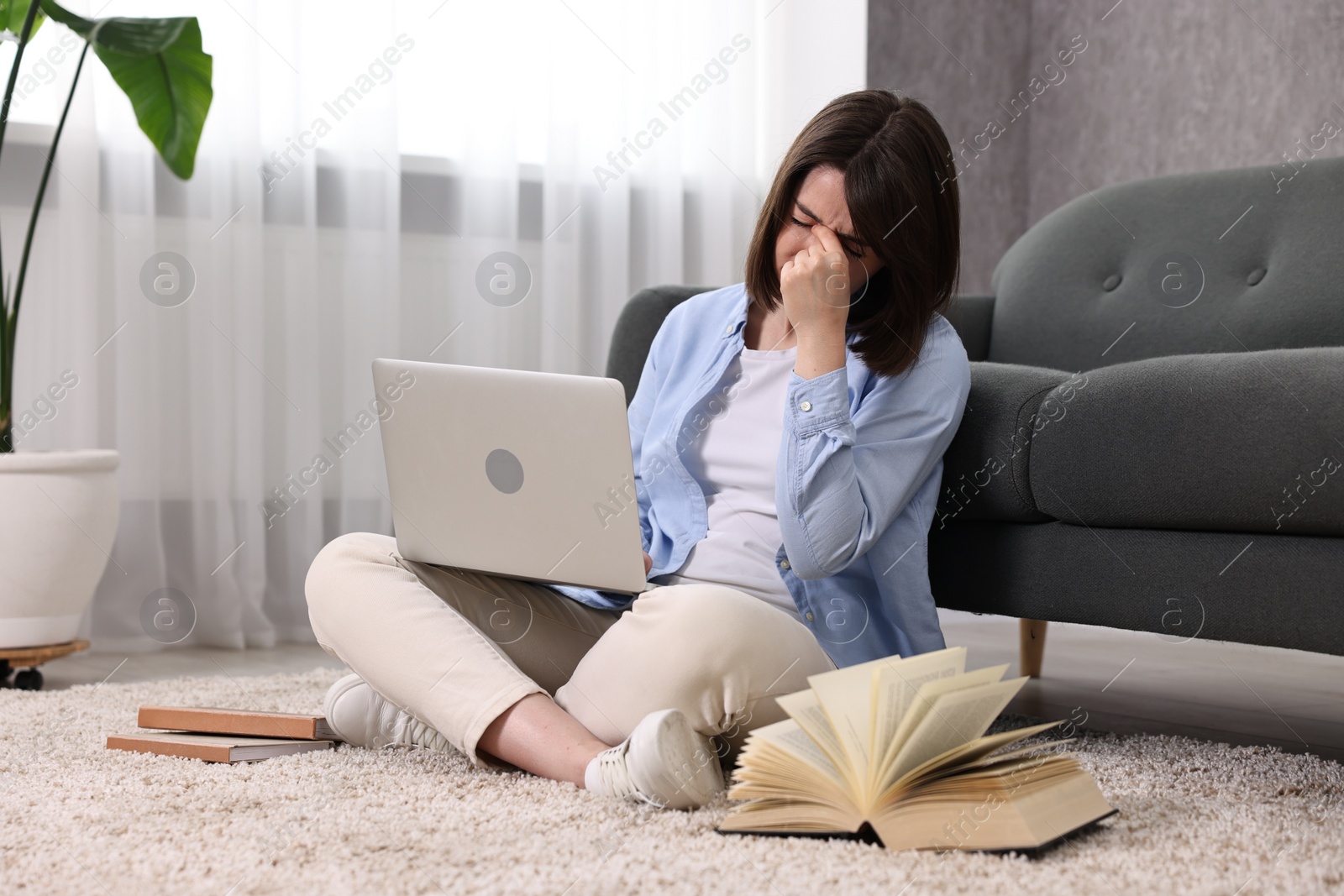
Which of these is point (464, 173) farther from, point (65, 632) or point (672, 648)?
point (672, 648)

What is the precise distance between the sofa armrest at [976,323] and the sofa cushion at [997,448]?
0.68 meters

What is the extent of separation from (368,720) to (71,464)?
2.78 ft

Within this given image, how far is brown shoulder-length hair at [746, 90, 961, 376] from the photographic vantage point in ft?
3.92

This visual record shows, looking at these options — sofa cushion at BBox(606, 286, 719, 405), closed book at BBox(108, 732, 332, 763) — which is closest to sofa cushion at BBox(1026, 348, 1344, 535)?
sofa cushion at BBox(606, 286, 719, 405)

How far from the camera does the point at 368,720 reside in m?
1.22

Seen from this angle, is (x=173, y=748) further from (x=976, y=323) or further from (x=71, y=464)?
(x=976, y=323)

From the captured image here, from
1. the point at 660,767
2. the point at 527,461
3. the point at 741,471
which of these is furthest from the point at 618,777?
the point at 741,471

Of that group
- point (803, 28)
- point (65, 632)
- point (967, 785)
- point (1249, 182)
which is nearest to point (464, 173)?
point (803, 28)

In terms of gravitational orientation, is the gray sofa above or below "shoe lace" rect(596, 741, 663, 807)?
above

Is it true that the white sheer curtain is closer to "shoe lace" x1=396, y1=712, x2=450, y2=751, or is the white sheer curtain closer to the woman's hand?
"shoe lace" x1=396, y1=712, x2=450, y2=751

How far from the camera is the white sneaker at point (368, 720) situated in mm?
1213

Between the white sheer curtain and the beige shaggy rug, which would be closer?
the beige shaggy rug

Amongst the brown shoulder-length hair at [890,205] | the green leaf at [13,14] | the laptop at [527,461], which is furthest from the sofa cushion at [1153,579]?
Answer: the green leaf at [13,14]

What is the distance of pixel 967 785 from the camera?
0.87 metres
